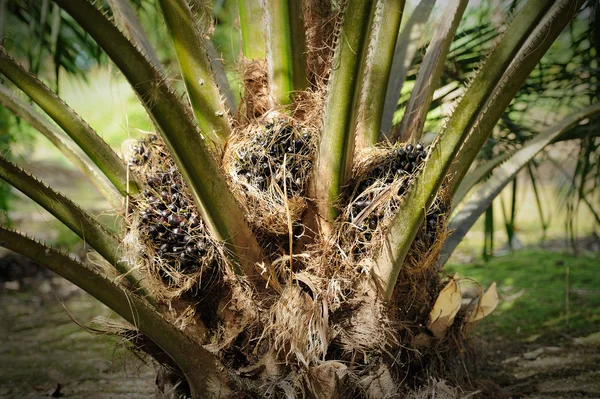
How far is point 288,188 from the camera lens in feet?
5.03

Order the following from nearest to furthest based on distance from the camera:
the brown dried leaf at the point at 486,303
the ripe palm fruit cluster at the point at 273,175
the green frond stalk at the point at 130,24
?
the ripe palm fruit cluster at the point at 273,175 → the brown dried leaf at the point at 486,303 → the green frond stalk at the point at 130,24

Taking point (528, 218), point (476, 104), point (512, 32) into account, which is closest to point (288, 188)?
point (476, 104)

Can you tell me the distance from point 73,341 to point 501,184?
211 cm

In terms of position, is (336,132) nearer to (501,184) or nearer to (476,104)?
(476,104)

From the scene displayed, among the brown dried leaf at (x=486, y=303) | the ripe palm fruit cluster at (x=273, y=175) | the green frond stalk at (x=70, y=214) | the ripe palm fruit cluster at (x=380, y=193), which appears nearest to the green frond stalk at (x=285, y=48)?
the ripe palm fruit cluster at (x=273, y=175)

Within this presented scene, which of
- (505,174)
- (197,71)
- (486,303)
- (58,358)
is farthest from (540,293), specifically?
(197,71)

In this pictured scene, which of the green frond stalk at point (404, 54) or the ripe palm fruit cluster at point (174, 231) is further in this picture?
the green frond stalk at point (404, 54)

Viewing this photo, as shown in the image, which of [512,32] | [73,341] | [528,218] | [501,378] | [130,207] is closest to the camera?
[512,32]

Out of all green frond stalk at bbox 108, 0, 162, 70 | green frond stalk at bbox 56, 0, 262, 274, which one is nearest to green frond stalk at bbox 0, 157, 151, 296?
green frond stalk at bbox 56, 0, 262, 274

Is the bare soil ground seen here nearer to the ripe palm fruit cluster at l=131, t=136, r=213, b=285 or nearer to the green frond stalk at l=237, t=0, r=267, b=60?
the ripe palm fruit cluster at l=131, t=136, r=213, b=285

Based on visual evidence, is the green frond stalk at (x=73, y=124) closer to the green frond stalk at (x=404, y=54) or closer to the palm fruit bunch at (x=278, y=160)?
the palm fruit bunch at (x=278, y=160)

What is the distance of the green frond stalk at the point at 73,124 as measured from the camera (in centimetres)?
145

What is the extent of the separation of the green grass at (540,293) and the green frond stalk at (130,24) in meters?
2.01

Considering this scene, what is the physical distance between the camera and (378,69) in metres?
1.70
